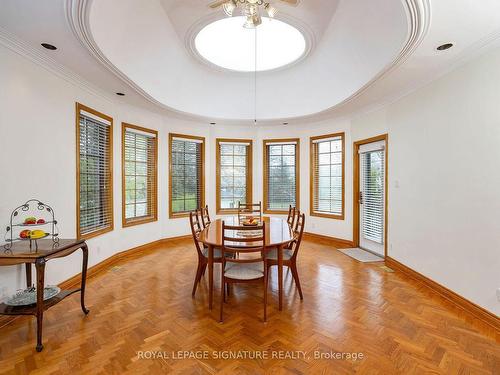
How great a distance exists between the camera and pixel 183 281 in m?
3.40

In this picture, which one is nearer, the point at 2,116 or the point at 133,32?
the point at 2,116

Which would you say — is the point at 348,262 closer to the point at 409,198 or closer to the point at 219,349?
the point at 409,198

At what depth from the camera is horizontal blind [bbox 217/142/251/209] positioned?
6125 mm

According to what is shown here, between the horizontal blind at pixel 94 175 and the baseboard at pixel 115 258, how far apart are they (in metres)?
0.54

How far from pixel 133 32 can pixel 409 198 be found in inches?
170

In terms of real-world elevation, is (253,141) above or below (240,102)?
below

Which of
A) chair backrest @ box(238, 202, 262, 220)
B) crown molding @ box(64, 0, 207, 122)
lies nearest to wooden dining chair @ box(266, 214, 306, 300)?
chair backrest @ box(238, 202, 262, 220)

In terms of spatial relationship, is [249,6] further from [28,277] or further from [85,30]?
[28,277]

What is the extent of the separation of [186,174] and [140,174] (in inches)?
42.9

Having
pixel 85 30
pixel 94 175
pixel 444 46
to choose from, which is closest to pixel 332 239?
pixel 444 46

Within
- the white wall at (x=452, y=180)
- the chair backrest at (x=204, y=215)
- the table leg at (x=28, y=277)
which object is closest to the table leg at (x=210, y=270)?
the chair backrest at (x=204, y=215)

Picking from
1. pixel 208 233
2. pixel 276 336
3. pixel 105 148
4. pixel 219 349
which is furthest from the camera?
pixel 105 148

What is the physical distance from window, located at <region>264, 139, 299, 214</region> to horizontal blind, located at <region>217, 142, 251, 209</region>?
20.6 inches

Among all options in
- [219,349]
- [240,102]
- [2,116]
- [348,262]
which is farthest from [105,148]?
[348,262]
